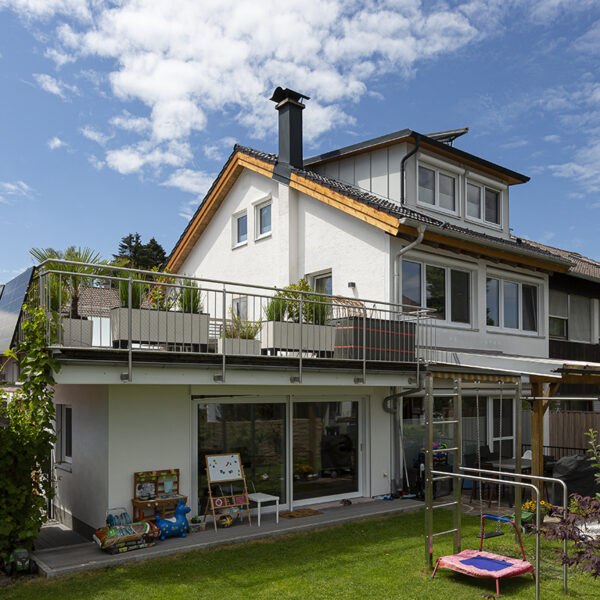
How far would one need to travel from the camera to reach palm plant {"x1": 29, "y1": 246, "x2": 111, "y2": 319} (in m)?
8.77

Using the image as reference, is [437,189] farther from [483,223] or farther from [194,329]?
[194,329]

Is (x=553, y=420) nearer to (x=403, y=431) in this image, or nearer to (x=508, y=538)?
(x=403, y=431)

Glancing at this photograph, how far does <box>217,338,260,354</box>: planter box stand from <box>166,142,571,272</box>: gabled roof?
4109mm

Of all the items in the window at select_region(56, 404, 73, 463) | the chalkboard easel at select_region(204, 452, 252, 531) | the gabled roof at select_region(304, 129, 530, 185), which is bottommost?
the chalkboard easel at select_region(204, 452, 252, 531)

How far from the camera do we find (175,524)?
32.0 ft

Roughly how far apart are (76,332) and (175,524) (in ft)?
11.4

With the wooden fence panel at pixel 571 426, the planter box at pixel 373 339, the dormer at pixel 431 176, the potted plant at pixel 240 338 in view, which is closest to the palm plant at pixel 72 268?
the potted plant at pixel 240 338

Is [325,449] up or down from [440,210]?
down

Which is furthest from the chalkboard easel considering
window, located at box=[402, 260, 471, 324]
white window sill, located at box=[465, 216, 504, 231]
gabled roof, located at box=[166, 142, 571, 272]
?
white window sill, located at box=[465, 216, 504, 231]

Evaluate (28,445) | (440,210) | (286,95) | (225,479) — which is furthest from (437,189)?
(28,445)

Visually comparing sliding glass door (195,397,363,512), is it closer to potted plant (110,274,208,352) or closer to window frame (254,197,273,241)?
potted plant (110,274,208,352)

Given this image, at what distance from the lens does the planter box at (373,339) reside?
1167cm

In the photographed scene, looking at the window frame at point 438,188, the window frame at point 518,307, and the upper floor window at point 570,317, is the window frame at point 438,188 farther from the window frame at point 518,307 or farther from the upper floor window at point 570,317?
the upper floor window at point 570,317

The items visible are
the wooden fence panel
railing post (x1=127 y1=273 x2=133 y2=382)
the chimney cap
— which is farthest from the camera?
the chimney cap
